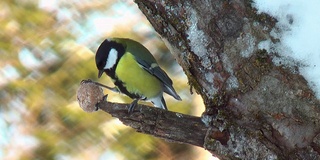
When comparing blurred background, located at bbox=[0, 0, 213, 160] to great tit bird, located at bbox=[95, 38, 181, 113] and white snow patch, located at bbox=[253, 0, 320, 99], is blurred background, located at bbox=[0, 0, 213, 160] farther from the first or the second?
white snow patch, located at bbox=[253, 0, 320, 99]

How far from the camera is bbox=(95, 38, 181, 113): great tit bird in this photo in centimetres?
139

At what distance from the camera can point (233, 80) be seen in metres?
0.91

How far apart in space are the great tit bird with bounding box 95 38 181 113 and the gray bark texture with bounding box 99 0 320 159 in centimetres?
42

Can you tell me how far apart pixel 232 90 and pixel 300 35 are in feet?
0.48

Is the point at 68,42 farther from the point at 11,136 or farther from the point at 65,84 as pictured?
the point at 11,136

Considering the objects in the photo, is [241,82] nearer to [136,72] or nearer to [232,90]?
[232,90]

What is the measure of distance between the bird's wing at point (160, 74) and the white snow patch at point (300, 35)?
49 cm

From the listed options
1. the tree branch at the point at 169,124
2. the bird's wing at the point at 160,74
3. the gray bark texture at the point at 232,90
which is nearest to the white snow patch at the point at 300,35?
the gray bark texture at the point at 232,90

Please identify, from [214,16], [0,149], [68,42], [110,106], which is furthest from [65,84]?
[214,16]

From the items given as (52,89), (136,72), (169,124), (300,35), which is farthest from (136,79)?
(300,35)

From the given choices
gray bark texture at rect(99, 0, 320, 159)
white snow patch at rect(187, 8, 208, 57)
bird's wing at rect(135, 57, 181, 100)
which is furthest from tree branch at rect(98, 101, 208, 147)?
bird's wing at rect(135, 57, 181, 100)

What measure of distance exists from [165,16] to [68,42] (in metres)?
0.52

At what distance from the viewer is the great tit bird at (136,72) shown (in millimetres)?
1395

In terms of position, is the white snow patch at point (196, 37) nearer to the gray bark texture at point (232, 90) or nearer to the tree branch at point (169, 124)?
the gray bark texture at point (232, 90)
